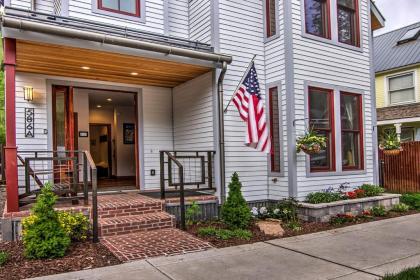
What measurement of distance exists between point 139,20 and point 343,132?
544 centimetres

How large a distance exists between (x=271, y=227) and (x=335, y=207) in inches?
67.7

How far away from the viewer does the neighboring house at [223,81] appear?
693 cm

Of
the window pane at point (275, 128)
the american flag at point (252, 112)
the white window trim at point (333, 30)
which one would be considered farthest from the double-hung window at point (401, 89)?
the american flag at point (252, 112)

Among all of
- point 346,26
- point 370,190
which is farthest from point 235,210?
point 346,26

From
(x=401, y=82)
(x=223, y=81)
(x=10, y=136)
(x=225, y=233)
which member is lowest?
(x=225, y=233)

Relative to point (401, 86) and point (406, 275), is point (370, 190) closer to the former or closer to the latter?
point (406, 275)

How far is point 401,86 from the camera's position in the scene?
16266 mm

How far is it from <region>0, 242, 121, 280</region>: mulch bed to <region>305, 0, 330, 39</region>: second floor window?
6224 millimetres

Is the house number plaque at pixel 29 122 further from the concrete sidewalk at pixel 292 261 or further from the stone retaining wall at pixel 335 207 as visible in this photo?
the stone retaining wall at pixel 335 207

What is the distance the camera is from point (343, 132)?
325 inches

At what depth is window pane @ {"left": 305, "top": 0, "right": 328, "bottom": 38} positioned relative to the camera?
25.7 ft

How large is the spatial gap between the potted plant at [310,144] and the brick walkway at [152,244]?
9.78ft

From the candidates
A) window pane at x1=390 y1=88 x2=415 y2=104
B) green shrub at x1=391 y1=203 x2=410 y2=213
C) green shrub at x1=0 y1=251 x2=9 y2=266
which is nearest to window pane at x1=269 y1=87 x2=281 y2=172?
green shrub at x1=391 y1=203 x2=410 y2=213

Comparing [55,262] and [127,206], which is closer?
[55,262]
